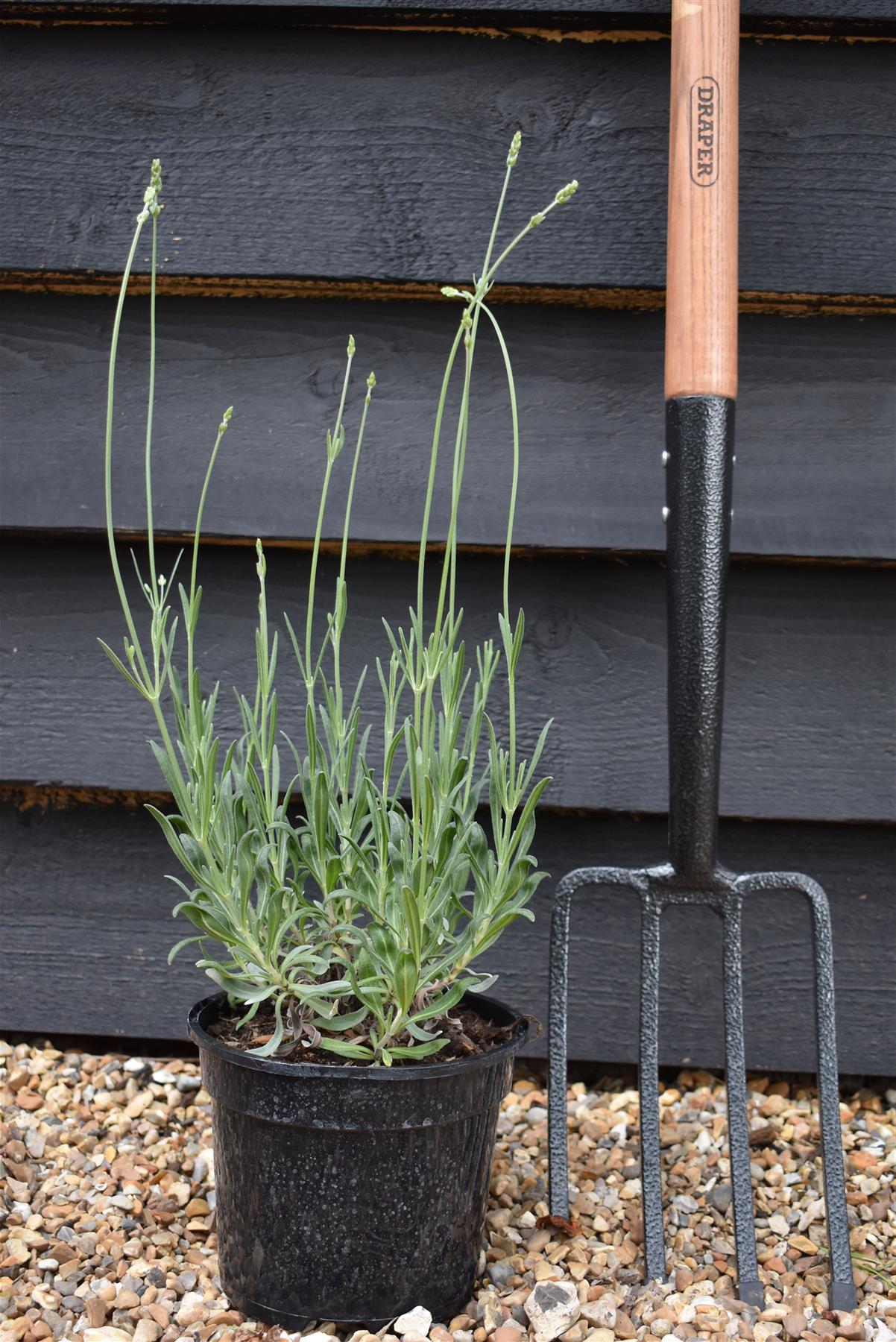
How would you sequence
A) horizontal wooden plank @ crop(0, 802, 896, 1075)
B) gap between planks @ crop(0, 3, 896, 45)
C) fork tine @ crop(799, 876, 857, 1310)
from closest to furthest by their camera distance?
fork tine @ crop(799, 876, 857, 1310) < gap between planks @ crop(0, 3, 896, 45) < horizontal wooden plank @ crop(0, 802, 896, 1075)

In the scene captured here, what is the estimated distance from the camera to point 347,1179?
0.98 m

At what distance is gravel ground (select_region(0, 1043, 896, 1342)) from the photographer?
1.02m

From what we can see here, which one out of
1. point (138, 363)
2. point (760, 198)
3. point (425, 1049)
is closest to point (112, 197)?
point (138, 363)

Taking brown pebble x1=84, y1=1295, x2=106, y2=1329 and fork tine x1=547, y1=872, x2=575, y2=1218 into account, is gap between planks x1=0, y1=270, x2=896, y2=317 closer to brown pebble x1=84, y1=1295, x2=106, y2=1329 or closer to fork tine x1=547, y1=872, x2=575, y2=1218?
fork tine x1=547, y1=872, x2=575, y2=1218

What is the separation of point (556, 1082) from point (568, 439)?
742 mm

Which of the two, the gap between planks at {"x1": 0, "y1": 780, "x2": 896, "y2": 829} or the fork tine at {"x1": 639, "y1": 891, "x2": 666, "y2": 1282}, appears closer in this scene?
the fork tine at {"x1": 639, "y1": 891, "x2": 666, "y2": 1282}

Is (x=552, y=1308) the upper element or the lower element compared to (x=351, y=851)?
lower

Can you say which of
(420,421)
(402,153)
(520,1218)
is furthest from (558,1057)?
(402,153)

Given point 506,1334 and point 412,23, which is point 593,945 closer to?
point 506,1334

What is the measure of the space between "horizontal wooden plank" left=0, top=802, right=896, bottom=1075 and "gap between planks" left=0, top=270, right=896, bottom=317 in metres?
0.64

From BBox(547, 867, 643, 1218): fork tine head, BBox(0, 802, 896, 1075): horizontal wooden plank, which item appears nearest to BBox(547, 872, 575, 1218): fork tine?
BBox(547, 867, 643, 1218): fork tine head

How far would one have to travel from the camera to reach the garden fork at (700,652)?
113 centimetres

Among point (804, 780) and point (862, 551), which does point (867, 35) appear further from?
point (804, 780)

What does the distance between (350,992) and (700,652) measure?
0.50 m
